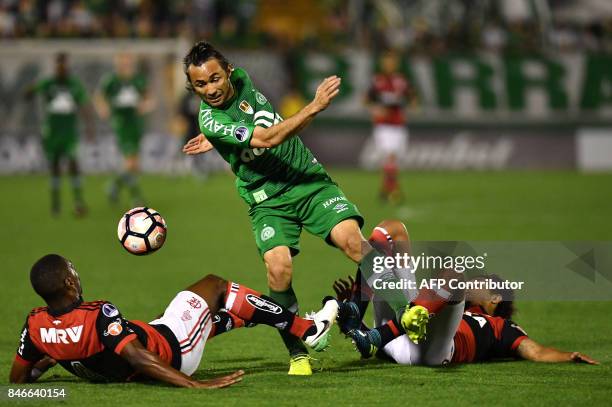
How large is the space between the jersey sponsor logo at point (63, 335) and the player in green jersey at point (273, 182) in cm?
149

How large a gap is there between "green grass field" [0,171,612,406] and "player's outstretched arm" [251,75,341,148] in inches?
59.3

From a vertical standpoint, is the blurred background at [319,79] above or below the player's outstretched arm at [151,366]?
above

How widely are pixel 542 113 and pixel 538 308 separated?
19.0m

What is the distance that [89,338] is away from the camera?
6312 millimetres

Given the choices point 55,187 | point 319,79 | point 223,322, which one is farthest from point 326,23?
point 223,322

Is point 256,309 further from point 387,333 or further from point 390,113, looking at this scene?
point 390,113

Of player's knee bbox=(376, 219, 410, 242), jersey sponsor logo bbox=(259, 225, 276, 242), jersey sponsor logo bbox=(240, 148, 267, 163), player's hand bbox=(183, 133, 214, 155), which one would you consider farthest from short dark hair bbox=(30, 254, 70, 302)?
player's knee bbox=(376, 219, 410, 242)

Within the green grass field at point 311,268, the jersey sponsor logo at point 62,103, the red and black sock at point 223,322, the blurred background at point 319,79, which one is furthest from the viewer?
the blurred background at point 319,79

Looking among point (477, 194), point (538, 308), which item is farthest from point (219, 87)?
point (477, 194)

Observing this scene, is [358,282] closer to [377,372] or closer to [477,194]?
[377,372]

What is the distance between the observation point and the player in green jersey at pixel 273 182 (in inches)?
290

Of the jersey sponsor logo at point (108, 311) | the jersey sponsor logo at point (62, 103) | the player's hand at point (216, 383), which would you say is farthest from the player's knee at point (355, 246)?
the jersey sponsor logo at point (62, 103)

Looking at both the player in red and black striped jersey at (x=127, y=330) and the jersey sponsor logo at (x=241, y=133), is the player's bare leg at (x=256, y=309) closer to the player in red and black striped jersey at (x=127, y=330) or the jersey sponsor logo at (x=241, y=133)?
the player in red and black striped jersey at (x=127, y=330)

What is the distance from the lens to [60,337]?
6.31m
